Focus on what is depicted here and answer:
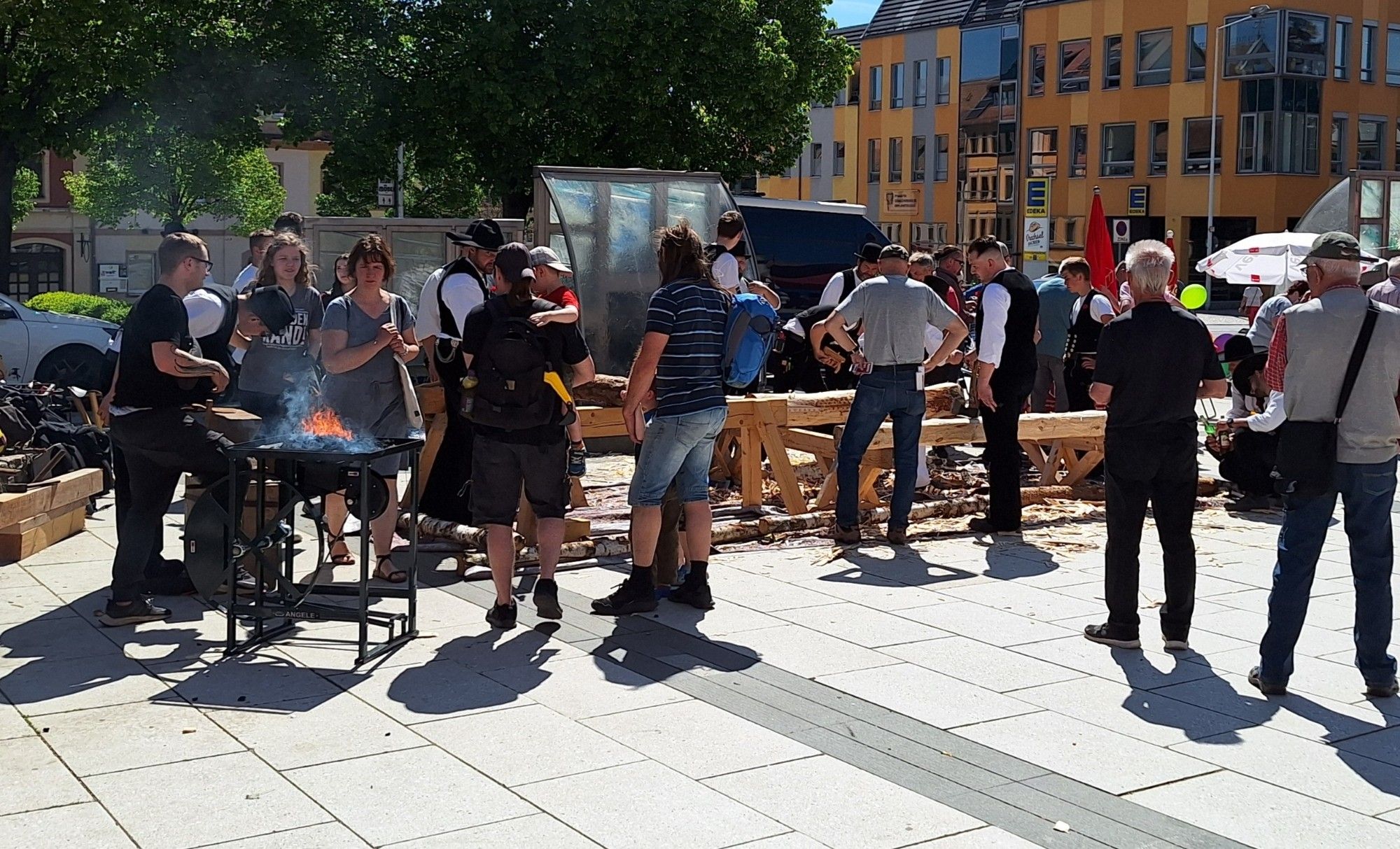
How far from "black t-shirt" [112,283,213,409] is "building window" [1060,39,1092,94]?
5678 centimetres

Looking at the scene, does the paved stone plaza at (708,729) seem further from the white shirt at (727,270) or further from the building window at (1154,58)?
the building window at (1154,58)

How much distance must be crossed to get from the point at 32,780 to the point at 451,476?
417cm

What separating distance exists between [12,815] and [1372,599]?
16.0 ft

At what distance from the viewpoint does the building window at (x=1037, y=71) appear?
61.7m

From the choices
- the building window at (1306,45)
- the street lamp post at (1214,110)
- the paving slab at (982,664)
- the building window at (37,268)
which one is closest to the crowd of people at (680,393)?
the paving slab at (982,664)

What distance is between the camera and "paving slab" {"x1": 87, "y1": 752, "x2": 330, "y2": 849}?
446 centimetres

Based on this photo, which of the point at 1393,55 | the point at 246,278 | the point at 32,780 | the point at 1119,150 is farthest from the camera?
the point at 1119,150

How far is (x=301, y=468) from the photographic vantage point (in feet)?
22.3

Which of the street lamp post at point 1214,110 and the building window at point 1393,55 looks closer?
the street lamp post at point 1214,110

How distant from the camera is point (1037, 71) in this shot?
6188 cm

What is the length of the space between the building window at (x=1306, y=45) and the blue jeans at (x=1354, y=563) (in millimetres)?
52296

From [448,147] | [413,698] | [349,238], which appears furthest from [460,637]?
[448,147]

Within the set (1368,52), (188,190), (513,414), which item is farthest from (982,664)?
(1368,52)

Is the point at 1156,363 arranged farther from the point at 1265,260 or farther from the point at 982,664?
the point at 1265,260
